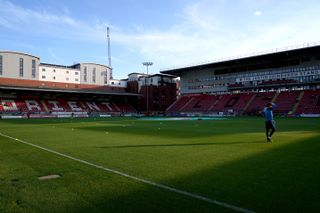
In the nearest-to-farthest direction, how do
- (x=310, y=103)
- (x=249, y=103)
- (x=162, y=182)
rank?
(x=162, y=182), (x=310, y=103), (x=249, y=103)

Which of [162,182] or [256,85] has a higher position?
[256,85]

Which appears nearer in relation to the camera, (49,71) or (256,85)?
(256,85)

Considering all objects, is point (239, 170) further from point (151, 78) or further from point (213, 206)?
point (151, 78)

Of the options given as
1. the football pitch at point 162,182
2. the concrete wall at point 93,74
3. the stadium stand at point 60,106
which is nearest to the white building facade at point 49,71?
the concrete wall at point 93,74

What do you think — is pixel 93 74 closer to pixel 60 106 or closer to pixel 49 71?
pixel 49 71

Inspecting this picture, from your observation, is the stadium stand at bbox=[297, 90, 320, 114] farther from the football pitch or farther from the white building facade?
the white building facade

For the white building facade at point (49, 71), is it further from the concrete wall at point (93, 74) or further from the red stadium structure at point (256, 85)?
the red stadium structure at point (256, 85)

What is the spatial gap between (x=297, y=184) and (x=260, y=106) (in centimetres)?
5911

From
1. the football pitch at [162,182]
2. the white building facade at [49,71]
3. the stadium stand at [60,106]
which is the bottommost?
the football pitch at [162,182]

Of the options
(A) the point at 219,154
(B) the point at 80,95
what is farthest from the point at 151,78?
(A) the point at 219,154

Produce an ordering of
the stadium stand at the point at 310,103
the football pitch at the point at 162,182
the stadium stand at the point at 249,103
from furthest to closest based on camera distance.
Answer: the stadium stand at the point at 249,103 < the stadium stand at the point at 310,103 < the football pitch at the point at 162,182

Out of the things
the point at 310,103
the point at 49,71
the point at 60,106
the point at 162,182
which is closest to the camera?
the point at 162,182

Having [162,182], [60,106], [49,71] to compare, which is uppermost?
[49,71]

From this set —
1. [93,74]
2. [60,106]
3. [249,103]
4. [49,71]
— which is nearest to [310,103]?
[249,103]
